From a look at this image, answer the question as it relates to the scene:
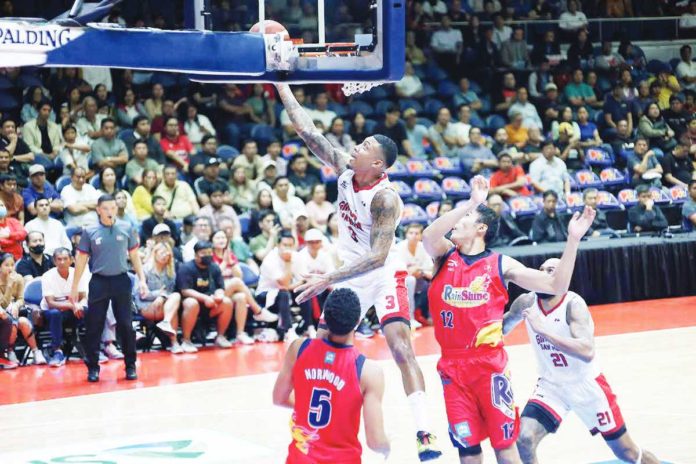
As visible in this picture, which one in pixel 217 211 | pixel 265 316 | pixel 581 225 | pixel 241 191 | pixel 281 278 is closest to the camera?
pixel 581 225

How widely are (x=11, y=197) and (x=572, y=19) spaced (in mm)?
11325

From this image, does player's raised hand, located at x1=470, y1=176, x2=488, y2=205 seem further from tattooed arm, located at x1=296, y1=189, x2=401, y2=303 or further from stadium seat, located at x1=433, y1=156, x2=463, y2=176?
stadium seat, located at x1=433, y1=156, x2=463, y2=176

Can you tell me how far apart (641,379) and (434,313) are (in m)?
5.02

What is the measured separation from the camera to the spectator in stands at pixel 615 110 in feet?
64.8

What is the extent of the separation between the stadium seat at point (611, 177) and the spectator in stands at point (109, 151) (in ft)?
24.1

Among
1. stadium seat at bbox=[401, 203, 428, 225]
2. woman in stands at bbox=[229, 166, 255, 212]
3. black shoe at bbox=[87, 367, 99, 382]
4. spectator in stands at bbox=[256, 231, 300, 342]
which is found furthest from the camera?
stadium seat at bbox=[401, 203, 428, 225]

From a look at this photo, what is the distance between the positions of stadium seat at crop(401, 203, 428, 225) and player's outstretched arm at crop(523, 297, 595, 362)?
27.0 ft

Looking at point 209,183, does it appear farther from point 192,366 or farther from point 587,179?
point 587,179

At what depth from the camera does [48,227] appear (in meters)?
13.6

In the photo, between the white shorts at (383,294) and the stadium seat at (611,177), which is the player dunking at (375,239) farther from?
the stadium seat at (611,177)

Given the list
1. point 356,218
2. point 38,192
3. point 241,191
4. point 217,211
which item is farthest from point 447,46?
point 356,218

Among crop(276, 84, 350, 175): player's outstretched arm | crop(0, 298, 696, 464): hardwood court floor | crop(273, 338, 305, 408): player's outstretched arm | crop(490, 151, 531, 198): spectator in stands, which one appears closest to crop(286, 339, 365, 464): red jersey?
crop(273, 338, 305, 408): player's outstretched arm

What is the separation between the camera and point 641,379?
38.3 feet

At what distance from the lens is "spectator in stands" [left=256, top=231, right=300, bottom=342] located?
1403cm
